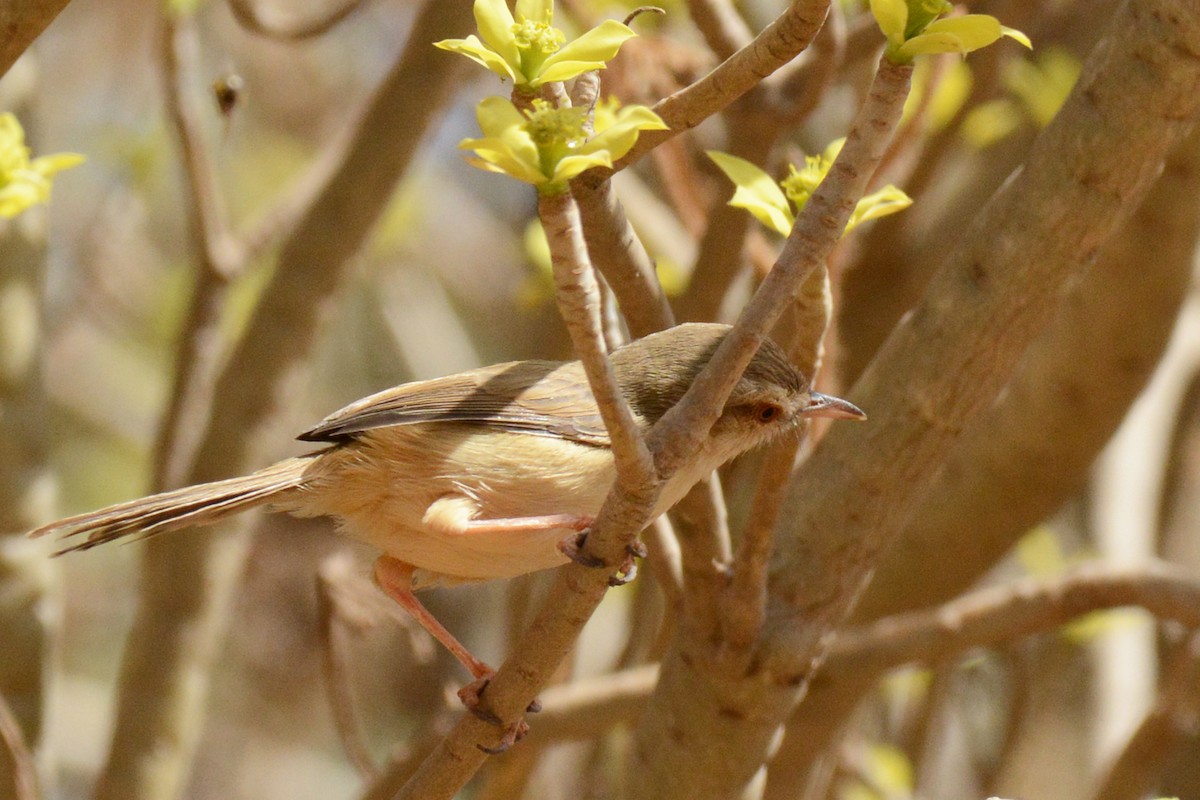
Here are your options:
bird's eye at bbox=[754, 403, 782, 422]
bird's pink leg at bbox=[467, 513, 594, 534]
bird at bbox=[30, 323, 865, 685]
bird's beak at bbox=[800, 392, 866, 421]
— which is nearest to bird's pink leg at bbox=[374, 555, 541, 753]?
bird at bbox=[30, 323, 865, 685]

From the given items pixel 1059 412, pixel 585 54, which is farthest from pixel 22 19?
pixel 1059 412

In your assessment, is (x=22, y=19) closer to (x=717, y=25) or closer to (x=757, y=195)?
(x=757, y=195)

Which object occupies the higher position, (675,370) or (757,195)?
(757,195)

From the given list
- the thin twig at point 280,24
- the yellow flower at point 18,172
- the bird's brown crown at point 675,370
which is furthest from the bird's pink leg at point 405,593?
the thin twig at point 280,24

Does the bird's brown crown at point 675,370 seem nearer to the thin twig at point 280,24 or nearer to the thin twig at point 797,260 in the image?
the thin twig at point 797,260

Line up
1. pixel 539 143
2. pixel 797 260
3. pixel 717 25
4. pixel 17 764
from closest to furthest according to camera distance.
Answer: pixel 539 143 → pixel 797 260 → pixel 17 764 → pixel 717 25
